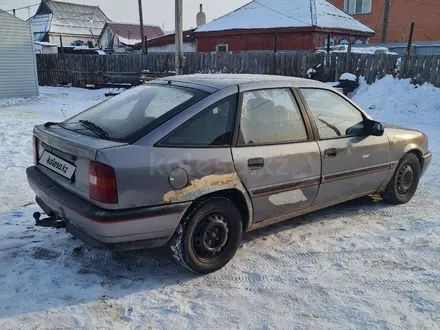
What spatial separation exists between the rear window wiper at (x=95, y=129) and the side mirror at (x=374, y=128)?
2.66 metres

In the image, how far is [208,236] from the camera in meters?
3.31

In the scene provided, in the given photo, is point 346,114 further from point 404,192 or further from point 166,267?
point 166,267

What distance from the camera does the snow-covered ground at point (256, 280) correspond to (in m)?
2.75

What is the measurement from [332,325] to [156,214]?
140 cm

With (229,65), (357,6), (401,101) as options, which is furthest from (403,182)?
(357,6)

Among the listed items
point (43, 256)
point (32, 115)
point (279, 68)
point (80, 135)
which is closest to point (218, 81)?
point (80, 135)

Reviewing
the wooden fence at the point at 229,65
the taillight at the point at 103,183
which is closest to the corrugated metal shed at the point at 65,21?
the wooden fence at the point at 229,65

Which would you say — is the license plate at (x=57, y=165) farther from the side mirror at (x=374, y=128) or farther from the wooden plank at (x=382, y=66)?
the wooden plank at (x=382, y=66)

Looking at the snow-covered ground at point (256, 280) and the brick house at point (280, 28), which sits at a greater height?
the brick house at point (280, 28)

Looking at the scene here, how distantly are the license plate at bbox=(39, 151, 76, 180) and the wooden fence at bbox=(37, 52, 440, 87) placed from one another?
37.1 ft

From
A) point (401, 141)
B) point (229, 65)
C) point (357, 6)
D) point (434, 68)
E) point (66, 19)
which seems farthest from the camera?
point (66, 19)

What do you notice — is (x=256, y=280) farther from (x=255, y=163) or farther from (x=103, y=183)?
(x=103, y=183)

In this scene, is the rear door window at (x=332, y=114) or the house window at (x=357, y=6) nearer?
the rear door window at (x=332, y=114)

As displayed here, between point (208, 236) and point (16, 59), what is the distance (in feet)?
59.0
